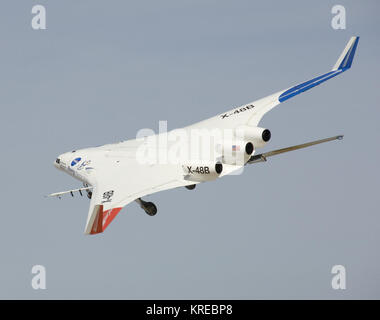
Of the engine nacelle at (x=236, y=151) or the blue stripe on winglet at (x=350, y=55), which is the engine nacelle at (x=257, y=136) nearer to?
the engine nacelle at (x=236, y=151)

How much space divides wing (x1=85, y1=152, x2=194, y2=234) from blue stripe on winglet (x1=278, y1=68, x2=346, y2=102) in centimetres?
982

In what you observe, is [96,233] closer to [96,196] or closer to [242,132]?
[96,196]

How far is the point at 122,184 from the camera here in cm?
4950

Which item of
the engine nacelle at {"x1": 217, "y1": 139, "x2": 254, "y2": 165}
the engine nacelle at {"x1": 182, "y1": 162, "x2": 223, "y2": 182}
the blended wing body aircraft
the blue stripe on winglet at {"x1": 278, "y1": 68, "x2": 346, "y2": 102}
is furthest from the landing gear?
the blue stripe on winglet at {"x1": 278, "y1": 68, "x2": 346, "y2": 102}

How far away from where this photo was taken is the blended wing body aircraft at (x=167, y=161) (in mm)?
47438

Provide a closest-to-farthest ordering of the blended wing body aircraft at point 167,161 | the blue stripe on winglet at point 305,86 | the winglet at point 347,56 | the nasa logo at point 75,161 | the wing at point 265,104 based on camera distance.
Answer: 1. the blended wing body aircraft at point 167,161
2. the wing at point 265,104
3. the blue stripe on winglet at point 305,86
4. the winglet at point 347,56
5. the nasa logo at point 75,161

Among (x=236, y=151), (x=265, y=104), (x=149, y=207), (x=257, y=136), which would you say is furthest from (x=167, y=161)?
(x=265, y=104)

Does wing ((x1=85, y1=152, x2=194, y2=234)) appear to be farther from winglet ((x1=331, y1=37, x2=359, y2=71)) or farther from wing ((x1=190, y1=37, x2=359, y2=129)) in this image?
winglet ((x1=331, y1=37, x2=359, y2=71))

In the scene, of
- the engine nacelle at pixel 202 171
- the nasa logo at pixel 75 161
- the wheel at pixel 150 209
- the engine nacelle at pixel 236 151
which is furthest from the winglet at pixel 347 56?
the nasa logo at pixel 75 161

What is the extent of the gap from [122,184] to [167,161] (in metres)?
3.08

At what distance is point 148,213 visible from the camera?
5081 centimetres

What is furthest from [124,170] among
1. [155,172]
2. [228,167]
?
[228,167]

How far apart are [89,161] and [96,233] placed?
1315 cm

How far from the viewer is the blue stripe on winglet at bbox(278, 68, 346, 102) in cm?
5453
